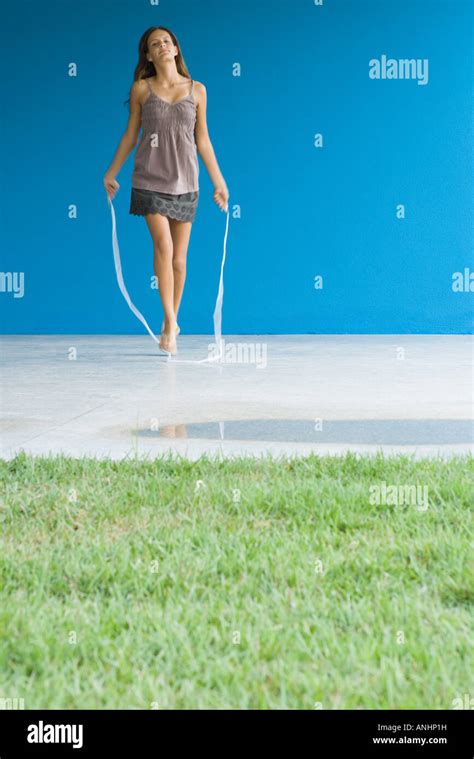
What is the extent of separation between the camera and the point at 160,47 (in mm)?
5887

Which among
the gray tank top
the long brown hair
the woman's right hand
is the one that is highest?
the long brown hair

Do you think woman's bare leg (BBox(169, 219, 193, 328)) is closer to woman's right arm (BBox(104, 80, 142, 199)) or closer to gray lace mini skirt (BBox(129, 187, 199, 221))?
gray lace mini skirt (BBox(129, 187, 199, 221))

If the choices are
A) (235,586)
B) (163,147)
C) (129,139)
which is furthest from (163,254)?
(235,586)

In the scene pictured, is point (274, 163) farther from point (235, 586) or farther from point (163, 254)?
point (235, 586)

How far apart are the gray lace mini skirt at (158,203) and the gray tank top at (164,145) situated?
3cm

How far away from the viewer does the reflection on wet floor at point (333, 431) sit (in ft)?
10.4

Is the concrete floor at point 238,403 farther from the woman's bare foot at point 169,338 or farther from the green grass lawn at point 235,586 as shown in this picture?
the green grass lawn at point 235,586

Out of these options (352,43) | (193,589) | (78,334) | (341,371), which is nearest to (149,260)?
(78,334)

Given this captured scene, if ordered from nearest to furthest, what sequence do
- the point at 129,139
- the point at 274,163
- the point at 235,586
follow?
the point at 235,586 → the point at 129,139 → the point at 274,163

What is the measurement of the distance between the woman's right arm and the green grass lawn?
3.58 meters

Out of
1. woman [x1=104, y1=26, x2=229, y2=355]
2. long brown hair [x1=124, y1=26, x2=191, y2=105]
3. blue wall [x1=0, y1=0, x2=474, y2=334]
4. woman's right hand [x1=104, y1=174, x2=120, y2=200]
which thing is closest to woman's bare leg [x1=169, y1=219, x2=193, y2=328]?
woman [x1=104, y1=26, x2=229, y2=355]

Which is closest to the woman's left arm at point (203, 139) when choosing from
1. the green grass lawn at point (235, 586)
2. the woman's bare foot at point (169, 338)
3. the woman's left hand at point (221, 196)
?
the woman's left hand at point (221, 196)

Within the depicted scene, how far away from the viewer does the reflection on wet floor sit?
3.16m

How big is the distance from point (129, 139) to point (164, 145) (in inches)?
12.0
